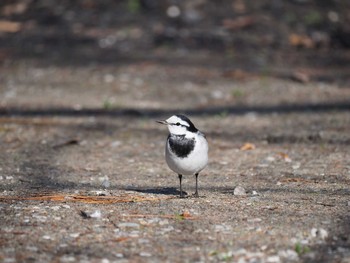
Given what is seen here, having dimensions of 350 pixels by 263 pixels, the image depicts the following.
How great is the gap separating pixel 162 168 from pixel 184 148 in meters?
1.57

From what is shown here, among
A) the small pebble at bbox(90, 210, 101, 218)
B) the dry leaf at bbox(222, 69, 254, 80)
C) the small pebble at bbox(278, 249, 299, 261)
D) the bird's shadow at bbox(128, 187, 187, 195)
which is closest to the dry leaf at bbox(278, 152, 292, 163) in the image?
the bird's shadow at bbox(128, 187, 187, 195)

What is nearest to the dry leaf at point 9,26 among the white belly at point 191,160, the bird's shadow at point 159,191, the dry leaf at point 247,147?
the dry leaf at point 247,147

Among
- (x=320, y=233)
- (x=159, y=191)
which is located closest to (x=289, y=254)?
(x=320, y=233)

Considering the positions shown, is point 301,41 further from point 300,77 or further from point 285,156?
point 285,156

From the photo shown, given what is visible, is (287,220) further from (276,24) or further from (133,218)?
(276,24)

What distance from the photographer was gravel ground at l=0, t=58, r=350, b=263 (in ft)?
15.6

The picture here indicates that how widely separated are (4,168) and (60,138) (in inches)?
63.1

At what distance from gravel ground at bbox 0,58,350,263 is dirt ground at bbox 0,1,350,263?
0.02 m

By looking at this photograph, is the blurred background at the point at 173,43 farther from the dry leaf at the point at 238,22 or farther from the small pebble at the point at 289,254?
the small pebble at the point at 289,254

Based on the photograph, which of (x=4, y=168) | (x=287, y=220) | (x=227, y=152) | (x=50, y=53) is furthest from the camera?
(x=50, y=53)

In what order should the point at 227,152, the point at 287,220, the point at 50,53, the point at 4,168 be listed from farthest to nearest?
the point at 50,53 → the point at 227,152 → the point at 4,168 → the point at 287,220

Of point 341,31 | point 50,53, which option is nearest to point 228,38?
point 341,31

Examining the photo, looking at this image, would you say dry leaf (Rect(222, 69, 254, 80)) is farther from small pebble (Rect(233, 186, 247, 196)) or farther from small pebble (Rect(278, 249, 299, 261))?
small pebble (Rect(278, 249, 299, 261))

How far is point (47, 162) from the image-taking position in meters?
7.57
